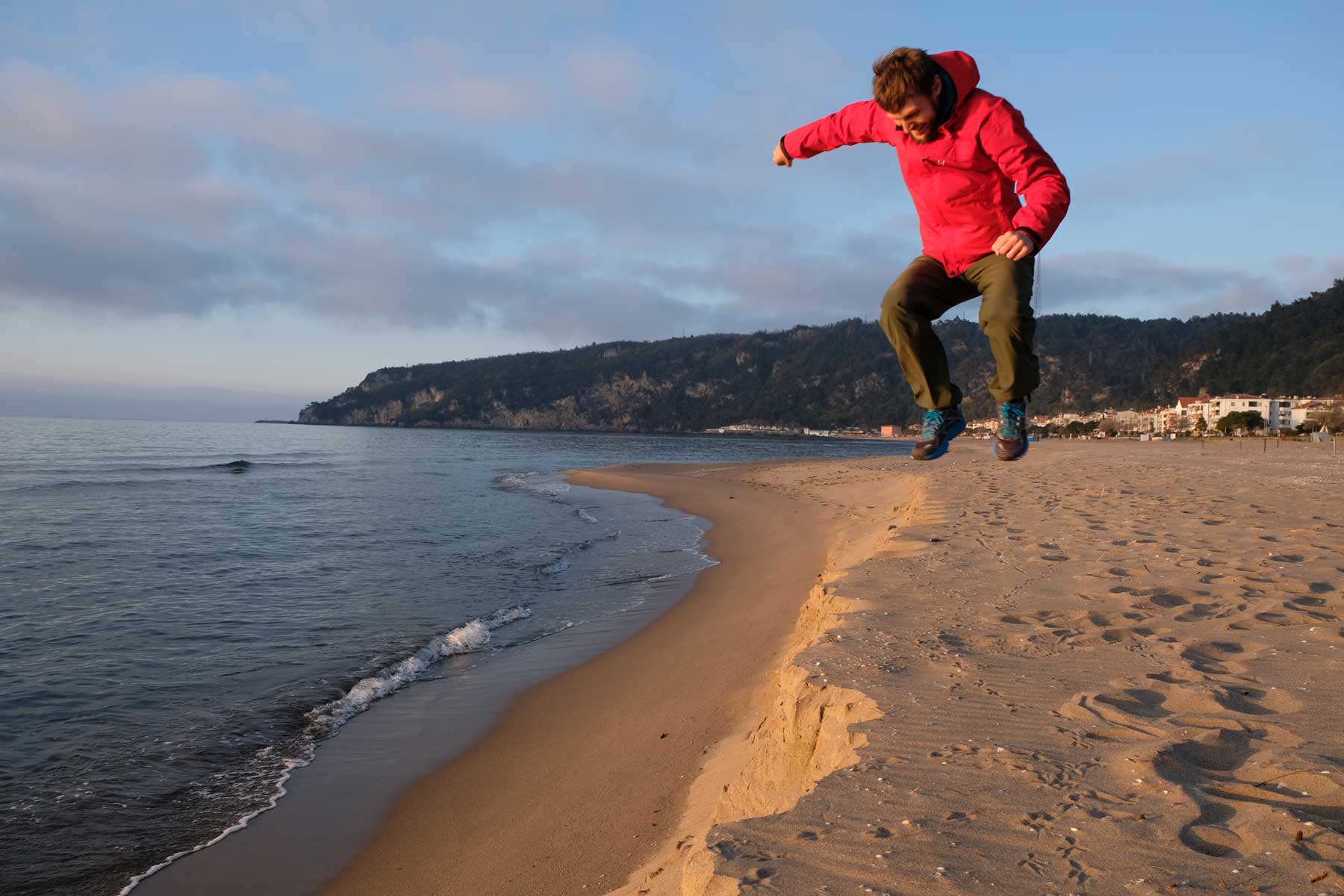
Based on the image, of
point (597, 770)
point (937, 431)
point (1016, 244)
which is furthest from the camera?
point (597, 770)

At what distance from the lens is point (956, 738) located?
13.0 feet

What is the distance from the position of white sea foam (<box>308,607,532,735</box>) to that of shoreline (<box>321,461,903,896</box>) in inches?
63.6

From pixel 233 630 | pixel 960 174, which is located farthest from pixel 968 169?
pixel 233 630

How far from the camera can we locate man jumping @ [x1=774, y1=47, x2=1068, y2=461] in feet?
12.5

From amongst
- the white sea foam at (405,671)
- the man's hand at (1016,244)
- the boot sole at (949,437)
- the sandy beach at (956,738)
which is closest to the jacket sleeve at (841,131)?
the man's hand at (1016,244)

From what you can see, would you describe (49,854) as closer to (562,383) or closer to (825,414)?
(825,414)

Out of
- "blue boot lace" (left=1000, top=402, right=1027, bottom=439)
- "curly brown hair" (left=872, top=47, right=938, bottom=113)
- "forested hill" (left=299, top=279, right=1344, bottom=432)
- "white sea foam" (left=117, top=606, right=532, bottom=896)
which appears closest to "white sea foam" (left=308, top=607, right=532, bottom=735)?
"white sea foam" (left=117, top=606, right=532, bottom=896)

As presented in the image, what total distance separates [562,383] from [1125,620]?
556 feet

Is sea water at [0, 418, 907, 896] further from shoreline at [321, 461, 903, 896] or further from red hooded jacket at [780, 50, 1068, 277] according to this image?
red hooded jacket at [780, 50, 1068, 277]

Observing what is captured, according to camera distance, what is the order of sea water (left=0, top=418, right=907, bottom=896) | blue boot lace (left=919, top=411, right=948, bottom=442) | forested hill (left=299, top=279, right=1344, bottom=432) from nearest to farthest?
blue boot lace (left=919, top=411, right=948, bottom=442), sea water (left=0, top=418, right=907, bottom=896), forested hill (left=299, top=279, right=1344, bottom=432)

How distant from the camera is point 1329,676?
4.73m

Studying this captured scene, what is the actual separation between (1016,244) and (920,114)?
2.49 feet

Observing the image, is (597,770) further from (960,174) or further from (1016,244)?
(960,174)

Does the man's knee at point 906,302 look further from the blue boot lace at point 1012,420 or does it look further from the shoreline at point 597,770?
the shoreline at point 597,770
